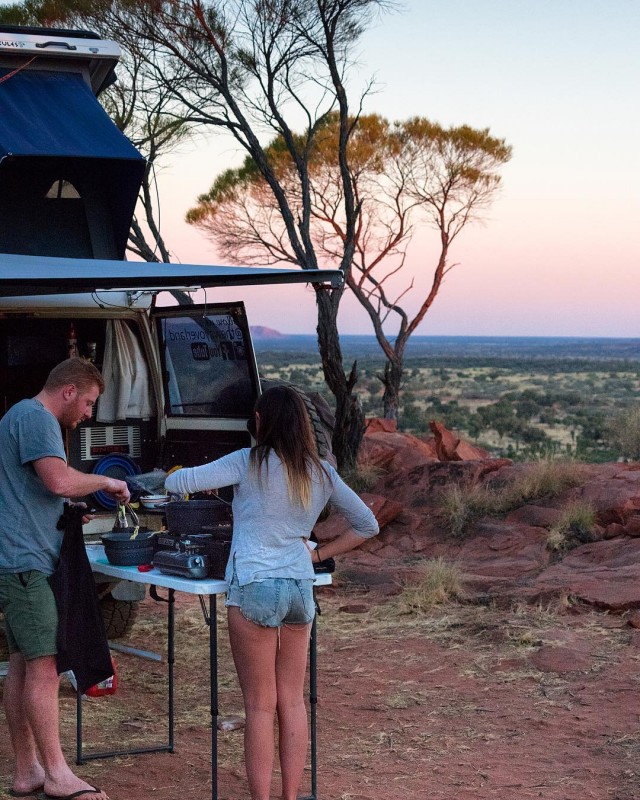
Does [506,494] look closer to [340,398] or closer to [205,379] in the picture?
[340,398]

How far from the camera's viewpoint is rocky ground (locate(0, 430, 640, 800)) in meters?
4.76

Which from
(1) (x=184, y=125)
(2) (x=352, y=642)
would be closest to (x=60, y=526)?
(2) (x=352, y=642)

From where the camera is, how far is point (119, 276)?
4.88 meters

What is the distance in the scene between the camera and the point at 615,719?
18.1 ft

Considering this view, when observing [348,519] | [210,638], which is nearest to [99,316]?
[210,638]

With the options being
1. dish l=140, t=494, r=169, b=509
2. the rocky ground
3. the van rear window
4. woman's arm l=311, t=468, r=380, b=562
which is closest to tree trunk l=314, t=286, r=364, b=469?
the rocky ground

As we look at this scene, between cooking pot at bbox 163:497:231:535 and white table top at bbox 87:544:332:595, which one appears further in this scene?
cooking pot at bbox 163:497:231:535

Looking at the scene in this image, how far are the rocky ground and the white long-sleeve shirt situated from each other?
125 centimetres

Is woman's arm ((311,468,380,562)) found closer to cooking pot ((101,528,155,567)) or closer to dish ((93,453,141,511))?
cooking pot ((101,528,155,567))

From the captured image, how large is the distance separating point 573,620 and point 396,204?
49.8 ft

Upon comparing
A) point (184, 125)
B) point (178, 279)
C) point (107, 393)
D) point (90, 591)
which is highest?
point (184, 125)

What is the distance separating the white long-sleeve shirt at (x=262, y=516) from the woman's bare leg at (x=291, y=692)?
0.22 meters

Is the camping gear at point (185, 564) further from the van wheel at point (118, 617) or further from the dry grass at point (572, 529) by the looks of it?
the dry grass at point (572, 529)

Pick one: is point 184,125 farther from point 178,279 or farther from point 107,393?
point 178,279
